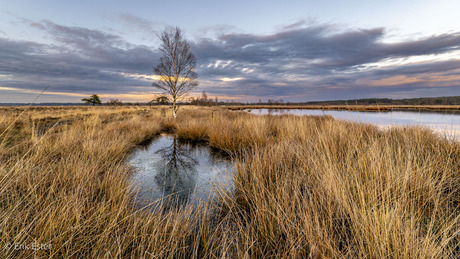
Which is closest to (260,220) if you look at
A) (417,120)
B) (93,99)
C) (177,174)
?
(177,174)

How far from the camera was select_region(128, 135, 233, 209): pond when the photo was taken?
2.80 meters

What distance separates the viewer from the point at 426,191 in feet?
7.04

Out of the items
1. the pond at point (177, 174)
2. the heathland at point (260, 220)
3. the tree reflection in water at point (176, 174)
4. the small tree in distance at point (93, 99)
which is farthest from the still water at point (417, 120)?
the small tree in distance at point (93, 99)

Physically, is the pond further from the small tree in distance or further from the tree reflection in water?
the small tree in distance

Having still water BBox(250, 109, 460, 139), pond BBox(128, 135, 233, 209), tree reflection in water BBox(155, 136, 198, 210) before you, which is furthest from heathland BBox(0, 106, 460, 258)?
still water BBox(250, 109, 460, 139)

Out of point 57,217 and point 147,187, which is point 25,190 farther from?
point 147,187

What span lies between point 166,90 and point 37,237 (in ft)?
41.9

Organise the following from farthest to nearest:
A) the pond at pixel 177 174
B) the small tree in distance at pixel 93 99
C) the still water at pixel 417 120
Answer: the small tree in distance at pixel 93 99 → the still water at pixel 417 120 → the pond at pixel 177 174

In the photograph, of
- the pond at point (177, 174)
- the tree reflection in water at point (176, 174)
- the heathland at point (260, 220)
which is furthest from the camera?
the tree reflection in water at point (176, 174)

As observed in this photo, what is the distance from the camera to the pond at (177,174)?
2796 millimetres

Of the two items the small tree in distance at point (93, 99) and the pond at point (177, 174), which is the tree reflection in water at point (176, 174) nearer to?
the pond at point (177, 174)

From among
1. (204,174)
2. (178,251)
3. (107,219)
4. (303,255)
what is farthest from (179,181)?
(303,255)

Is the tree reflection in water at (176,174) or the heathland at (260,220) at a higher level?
the heathland at (260,220)

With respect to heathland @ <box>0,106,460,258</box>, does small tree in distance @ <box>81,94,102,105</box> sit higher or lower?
higher
